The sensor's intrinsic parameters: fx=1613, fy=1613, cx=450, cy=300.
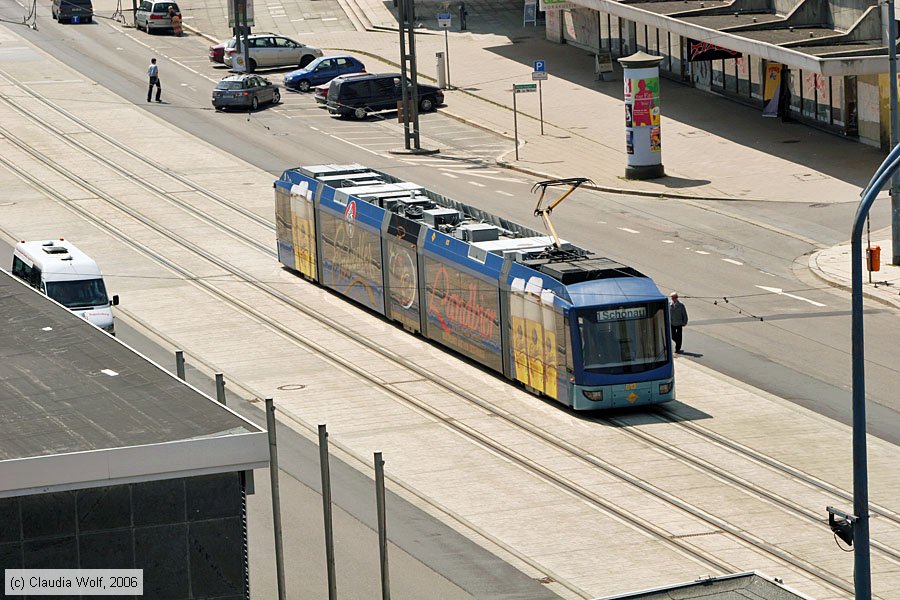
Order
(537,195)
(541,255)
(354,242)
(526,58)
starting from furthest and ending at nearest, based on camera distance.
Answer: (526,58) < (537,195) < (354,242) < (541,255)

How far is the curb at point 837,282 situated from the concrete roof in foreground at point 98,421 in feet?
68.6

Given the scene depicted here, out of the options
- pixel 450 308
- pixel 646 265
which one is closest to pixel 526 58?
pixel 646 265

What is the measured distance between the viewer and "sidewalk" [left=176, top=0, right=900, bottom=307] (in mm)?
51938

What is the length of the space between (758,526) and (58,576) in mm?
12351

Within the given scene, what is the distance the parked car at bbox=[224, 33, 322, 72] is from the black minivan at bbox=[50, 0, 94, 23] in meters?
14.0

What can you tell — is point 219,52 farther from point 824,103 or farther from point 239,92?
point 824,103

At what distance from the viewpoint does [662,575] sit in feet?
79.2

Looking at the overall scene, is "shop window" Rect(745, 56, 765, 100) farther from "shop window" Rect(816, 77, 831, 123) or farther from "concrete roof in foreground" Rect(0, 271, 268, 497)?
"concrete roof in foreground" Rect(0, 271, 268, 497)

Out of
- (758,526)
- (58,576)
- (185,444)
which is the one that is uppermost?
(185,444)

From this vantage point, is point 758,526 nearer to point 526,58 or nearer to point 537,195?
point 537,195

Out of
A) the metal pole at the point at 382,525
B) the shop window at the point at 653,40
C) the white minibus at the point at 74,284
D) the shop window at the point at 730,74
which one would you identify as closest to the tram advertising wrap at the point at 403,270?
the white minibus at the point at 74,284

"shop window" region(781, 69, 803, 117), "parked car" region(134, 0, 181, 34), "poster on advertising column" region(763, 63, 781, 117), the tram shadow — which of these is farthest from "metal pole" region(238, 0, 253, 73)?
the tram shadow

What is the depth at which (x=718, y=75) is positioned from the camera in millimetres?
66250

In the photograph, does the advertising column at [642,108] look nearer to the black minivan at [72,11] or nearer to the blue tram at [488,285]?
the blue tram at [488,285]
